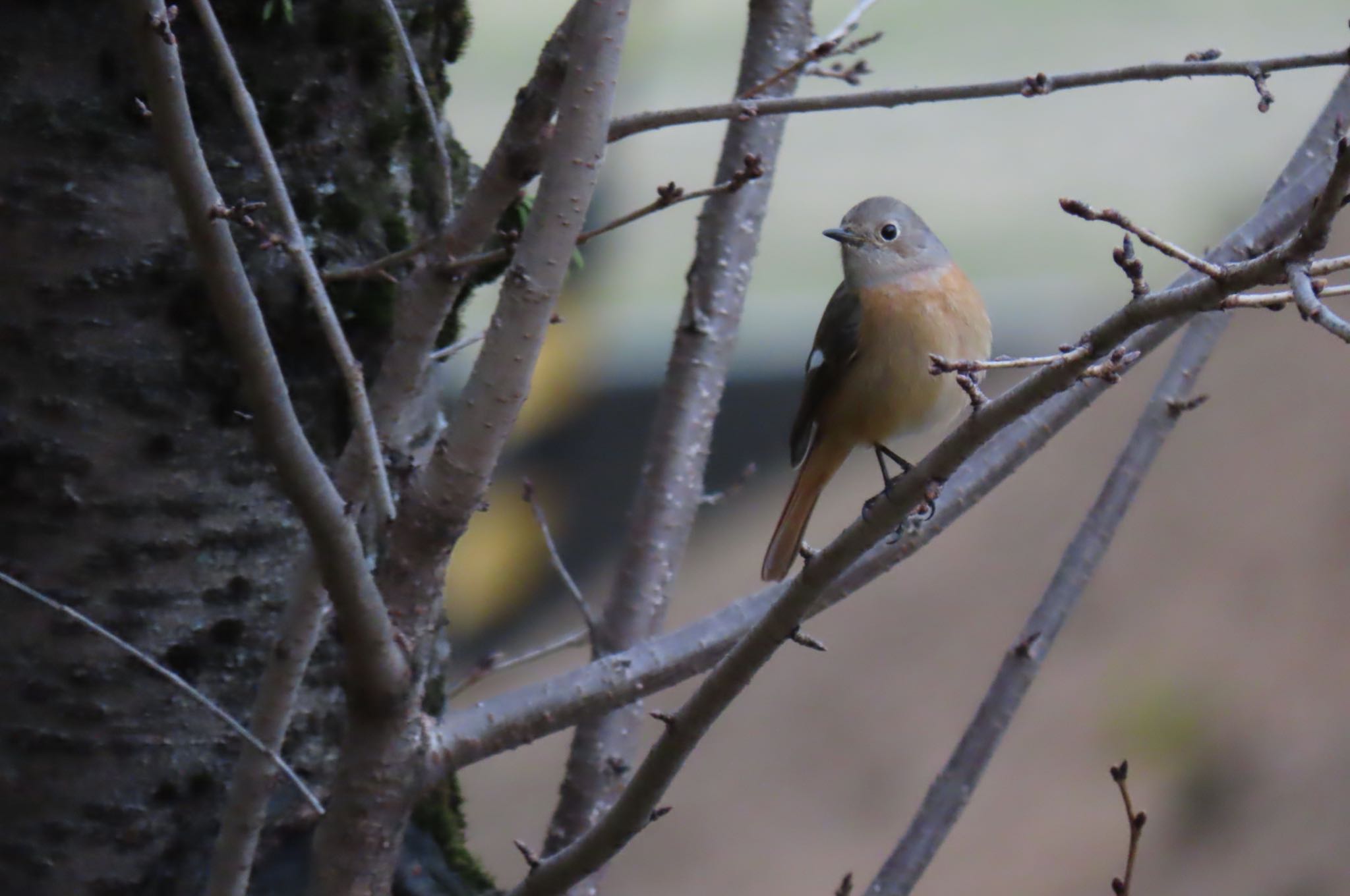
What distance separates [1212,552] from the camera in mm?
6555

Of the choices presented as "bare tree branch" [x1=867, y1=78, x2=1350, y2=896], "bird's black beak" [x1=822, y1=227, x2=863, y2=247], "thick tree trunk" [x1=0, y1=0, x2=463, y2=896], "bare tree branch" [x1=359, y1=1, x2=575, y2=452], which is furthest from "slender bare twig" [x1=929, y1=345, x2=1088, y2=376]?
"bird's black beak" [x1=822, y1=227, x2=863, y2=247]

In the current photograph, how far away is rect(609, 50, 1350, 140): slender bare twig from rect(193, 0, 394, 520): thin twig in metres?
0.42

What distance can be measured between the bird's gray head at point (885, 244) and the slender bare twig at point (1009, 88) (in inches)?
46.4

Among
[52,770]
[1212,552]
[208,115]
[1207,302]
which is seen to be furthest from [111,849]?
[1212,552]

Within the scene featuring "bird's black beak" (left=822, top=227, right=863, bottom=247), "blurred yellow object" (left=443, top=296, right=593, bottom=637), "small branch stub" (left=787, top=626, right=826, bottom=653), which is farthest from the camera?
"blurred yellow object" (left=443, top=296, right=593, bottom=637)

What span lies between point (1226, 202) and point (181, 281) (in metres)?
6.91

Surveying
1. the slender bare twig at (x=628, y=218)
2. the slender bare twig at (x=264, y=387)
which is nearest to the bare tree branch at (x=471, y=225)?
the slender bare twig at (x=628, y=218)

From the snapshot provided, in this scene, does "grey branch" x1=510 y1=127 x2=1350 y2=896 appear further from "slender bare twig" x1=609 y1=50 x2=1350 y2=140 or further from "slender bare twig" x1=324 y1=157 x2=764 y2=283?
"slender bare twig" x1=324 y1=157 x2=764 y2=283

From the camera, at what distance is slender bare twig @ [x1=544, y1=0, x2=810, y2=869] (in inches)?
90.8

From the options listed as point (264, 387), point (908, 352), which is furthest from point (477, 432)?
point (908, 352)

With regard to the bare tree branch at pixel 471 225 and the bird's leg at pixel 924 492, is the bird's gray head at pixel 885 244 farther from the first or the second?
the bare tree branch at pixel 471 225

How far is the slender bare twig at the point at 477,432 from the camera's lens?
1525 mm

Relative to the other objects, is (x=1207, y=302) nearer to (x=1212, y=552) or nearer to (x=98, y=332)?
(x=98, y=332)

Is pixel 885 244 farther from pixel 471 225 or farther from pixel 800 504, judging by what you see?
pixel 471 225
